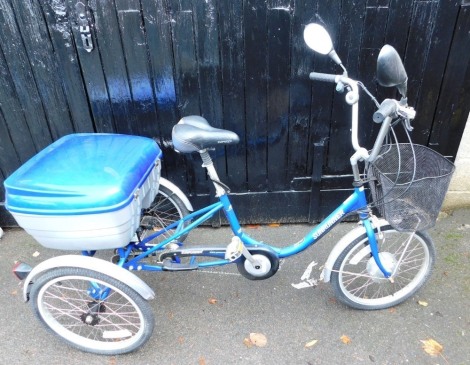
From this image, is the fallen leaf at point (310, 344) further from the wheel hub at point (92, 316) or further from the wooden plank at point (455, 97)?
the wooden plank at point (455, 97)

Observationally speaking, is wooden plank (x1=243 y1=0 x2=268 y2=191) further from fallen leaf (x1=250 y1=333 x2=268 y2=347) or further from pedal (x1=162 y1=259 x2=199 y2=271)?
fallen leaf (x1=250 y1=333 x2=268 y2=347)

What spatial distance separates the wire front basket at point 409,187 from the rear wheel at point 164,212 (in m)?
1.26

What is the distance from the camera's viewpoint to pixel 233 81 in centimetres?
281

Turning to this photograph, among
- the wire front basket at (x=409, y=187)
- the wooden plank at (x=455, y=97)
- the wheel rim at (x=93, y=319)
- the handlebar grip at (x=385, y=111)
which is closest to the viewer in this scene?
the handlebar grip at (x=385, y=111)

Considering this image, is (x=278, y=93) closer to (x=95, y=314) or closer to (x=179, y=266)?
(x=179, y=266)

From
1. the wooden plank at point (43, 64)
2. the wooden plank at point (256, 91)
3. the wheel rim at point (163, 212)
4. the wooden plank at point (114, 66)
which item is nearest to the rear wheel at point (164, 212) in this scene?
the wheel rim at point (163, 212)

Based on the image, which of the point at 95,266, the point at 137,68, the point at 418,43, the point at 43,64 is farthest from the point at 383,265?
the point at 43,64

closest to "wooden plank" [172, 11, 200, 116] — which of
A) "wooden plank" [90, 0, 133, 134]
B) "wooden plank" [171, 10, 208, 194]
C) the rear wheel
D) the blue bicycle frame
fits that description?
"wooden plank" [171, 10, 208, 194]

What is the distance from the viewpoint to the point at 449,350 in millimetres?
2342

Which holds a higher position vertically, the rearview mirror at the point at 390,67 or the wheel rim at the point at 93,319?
the rearview mirror at the point at 390,67

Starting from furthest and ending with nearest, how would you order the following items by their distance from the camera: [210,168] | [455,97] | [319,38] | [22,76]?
[455,97] < [22,76] < [210,168] < [319,38]

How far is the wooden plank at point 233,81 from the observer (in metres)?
2.58

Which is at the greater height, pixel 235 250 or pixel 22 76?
pixel 22 76

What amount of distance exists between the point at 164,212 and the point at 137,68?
1080 mm
